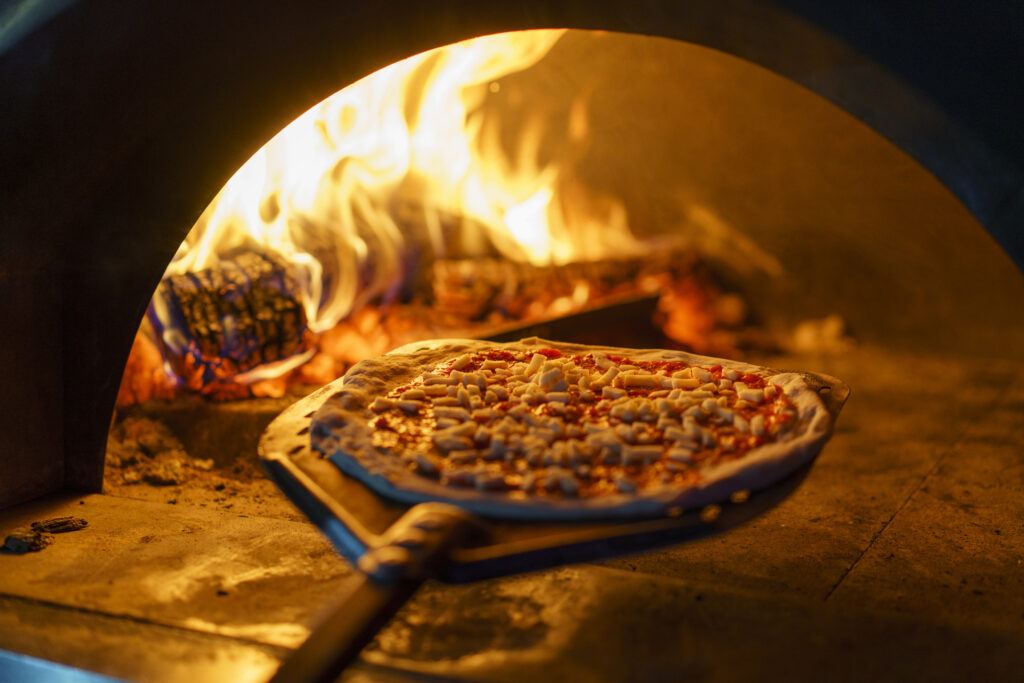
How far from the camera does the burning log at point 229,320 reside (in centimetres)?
327

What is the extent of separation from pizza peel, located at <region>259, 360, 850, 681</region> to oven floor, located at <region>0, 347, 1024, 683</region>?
0.36m

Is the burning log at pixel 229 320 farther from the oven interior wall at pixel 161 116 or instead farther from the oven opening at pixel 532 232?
the oven interior wall at pixel 161 116

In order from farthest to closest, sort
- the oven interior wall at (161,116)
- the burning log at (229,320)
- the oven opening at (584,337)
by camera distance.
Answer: the burning log at (229,320) → the oven opening at (584,337) → the oven interior wall at (161,116)

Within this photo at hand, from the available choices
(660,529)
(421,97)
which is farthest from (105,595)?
(421,97)

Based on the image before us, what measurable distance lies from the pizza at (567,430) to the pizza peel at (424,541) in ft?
0.12

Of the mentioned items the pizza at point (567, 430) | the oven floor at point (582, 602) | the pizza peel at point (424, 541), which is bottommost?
the oven floor at point (582, 602)

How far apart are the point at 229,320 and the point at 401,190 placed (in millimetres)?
1653

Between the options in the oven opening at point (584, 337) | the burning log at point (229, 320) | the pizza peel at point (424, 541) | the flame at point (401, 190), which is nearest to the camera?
the pizza peel at point (424, 541)

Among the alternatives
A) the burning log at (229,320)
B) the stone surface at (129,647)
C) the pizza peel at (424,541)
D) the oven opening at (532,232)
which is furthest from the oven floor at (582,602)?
the oven opening at (532,232)

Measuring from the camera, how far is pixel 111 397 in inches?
103

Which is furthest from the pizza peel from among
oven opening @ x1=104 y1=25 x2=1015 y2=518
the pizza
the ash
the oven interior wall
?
oven opening @ x1=104 y1=25 x2=1015 y2=518

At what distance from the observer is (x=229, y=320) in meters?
3.35

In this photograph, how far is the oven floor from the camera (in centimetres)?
165

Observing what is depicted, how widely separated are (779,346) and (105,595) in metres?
4.23
